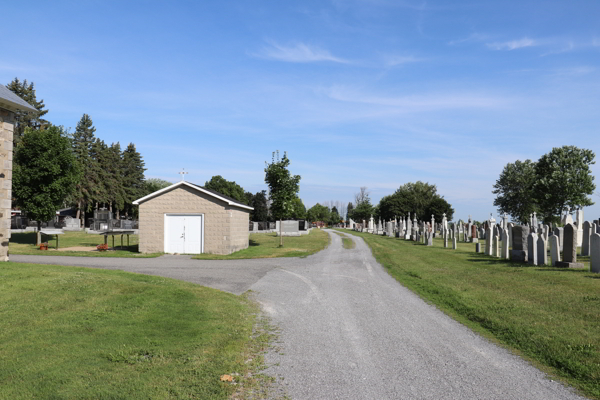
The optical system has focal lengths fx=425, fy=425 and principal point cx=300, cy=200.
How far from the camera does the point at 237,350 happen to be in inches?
236

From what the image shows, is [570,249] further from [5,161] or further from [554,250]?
[5,161]

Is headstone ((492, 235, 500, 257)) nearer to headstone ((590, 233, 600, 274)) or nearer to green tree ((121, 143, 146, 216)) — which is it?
headstone ((590, 233, 600, 274))

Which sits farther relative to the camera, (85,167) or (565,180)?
(85,167)

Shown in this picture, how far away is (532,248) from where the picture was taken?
1667 cm

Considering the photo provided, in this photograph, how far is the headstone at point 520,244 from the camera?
17703 millimetres

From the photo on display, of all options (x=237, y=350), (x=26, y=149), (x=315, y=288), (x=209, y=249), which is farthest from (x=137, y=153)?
(x=237, y=350)

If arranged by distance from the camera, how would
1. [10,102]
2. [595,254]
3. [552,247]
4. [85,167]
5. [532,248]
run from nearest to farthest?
[595,254], [10,102], [552,247], [532,248], [85,167]

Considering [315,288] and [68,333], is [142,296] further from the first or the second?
[315,288]

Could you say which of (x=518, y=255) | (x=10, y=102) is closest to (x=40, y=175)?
Answer: (x=10, y=102)

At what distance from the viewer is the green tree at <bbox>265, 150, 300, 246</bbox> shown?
30.1 m

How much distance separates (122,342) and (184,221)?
58.7 ft

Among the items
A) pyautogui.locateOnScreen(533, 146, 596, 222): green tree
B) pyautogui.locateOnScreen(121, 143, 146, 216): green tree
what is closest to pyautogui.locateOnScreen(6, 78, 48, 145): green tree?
pyautogui.locateOnScreen(121, 143, 146, 216): green tree

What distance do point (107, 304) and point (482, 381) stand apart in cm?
701

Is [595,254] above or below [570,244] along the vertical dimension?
below
